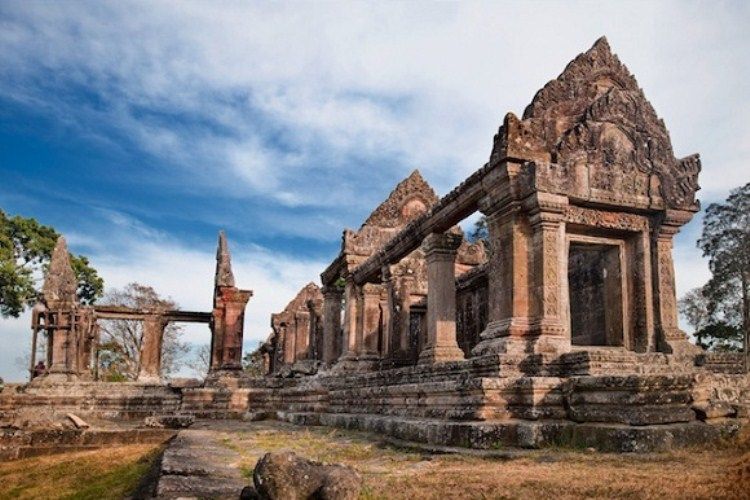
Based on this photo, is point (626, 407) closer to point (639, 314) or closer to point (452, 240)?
point (639, 314)

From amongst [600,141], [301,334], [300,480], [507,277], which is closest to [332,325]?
[301,334]

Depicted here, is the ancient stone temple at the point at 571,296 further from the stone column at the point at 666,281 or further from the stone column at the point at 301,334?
the stone column at the point at 301,334

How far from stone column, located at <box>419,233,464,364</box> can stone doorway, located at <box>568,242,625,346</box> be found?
7.06ft

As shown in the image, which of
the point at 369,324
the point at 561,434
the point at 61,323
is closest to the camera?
the point at 561,434

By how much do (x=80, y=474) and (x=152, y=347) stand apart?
19990 mm

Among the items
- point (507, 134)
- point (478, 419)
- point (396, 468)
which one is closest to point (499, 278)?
point (507, 134)

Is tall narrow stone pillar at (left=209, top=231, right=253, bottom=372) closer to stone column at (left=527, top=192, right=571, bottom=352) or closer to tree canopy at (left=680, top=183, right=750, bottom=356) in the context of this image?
stone column at (left=527, top=192, right=571, bottom=352)

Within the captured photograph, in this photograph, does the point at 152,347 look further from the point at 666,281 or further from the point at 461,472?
the point at 461,472

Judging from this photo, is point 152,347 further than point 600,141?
Yes

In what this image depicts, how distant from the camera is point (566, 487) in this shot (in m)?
3.90

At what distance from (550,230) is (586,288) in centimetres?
256

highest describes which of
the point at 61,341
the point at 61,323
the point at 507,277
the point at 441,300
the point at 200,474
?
the point at 507,277

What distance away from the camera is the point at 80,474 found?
7.34 metres

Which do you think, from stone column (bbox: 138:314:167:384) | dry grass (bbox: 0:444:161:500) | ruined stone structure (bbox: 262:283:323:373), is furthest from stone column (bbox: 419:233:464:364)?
stone column (bbox: 138:314:167:384)
